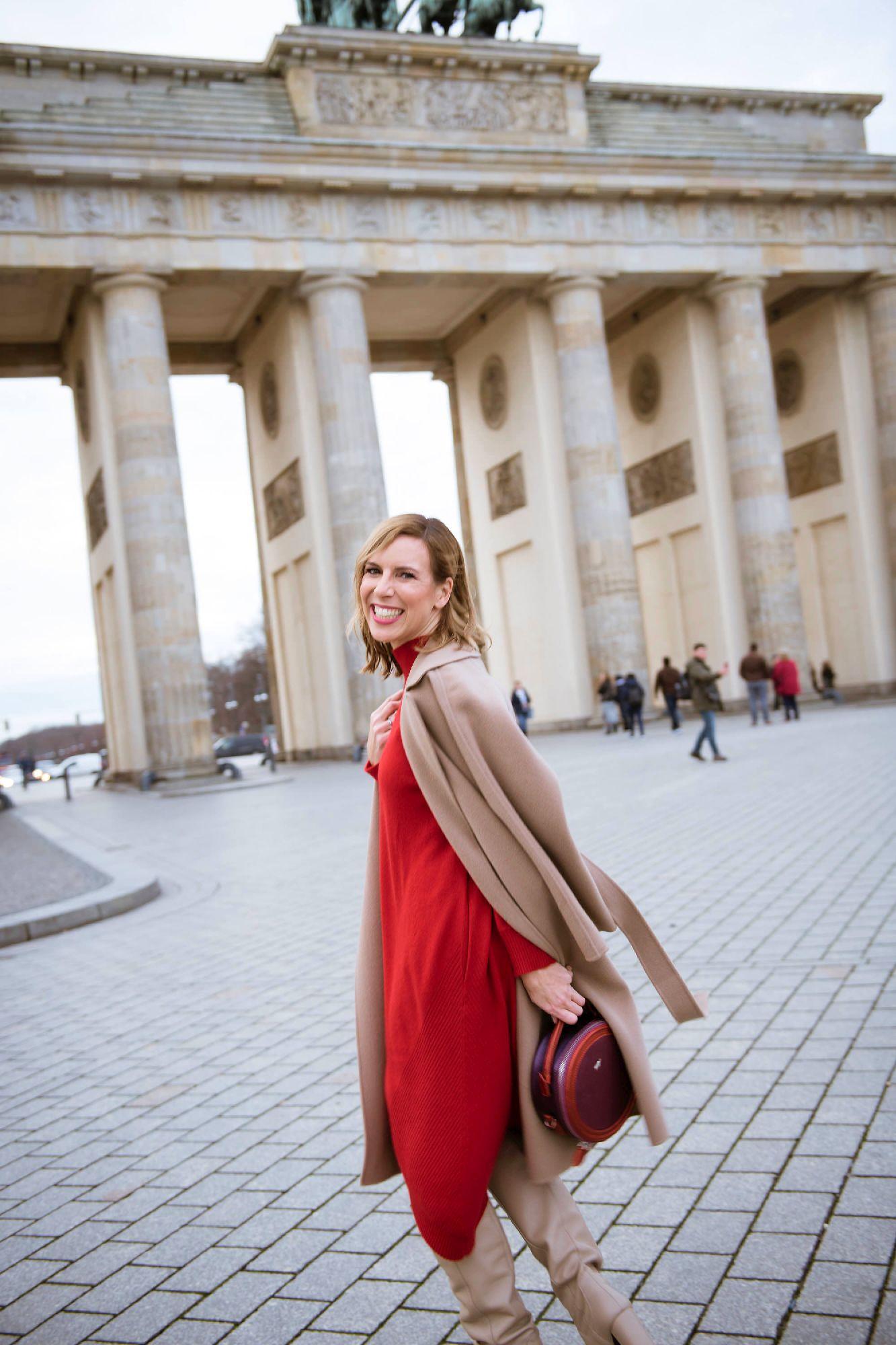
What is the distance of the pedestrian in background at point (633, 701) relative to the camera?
2595cm

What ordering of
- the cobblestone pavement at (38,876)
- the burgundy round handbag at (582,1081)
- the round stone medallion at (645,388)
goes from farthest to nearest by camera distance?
the round stone medallion at (645,388) < the cobblestone pavement at (38,876) < the burgundy round handbag at (582,1081)

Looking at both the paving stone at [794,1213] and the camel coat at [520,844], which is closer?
the camel coat at [520,844]

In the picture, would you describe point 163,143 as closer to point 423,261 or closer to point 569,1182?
point 423,261

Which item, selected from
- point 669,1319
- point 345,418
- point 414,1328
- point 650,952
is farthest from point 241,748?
point 650,952

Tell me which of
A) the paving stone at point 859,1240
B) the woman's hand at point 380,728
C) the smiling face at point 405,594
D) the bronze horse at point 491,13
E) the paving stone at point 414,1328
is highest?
the bronze horse at point 491,13

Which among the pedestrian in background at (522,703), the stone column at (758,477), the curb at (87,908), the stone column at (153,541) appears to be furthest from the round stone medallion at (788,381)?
the curb at (87,908)

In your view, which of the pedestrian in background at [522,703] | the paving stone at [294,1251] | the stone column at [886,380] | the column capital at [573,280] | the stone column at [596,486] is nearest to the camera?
the paving stone at [294,1251]

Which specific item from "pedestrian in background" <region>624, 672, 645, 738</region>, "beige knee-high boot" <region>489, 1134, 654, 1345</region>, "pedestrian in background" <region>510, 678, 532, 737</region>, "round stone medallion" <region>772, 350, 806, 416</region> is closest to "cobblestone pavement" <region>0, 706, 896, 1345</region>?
"beige knee-high boot" <region>489, 1134, 654, 1345</region>

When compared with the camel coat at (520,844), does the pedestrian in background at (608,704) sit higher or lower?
lower

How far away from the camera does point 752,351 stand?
31.1 m

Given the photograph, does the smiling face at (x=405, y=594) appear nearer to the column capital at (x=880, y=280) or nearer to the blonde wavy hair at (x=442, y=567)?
the blonde wavy hair at (x=442, y=567)

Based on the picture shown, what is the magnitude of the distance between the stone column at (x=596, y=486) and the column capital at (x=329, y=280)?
4.95 meters

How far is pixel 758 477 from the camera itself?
101 feet

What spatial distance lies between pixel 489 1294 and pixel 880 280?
34520mm
